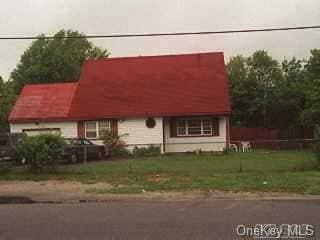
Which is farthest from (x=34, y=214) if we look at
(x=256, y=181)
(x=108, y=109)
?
(x=108, y=109)

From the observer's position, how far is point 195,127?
133ft

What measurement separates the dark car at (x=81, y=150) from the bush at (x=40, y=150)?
7.09 metres

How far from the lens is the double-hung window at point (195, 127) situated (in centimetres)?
4041

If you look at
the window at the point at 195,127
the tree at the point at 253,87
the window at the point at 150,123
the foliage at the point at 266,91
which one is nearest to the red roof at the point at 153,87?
the window at the point at 150,123

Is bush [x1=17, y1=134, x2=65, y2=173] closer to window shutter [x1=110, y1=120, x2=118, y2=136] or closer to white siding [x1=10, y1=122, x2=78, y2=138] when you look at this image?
window shutter [x1=110, y1=120, x2=118, y2=136]

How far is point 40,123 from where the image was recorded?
42.7 m

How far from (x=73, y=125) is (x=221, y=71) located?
34.8 feet

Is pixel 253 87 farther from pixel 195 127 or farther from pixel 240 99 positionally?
pixel 195 127

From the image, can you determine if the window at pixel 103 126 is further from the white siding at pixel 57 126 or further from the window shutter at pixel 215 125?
the window shutter at pixel 215 125

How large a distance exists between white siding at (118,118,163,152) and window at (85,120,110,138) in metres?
0.99

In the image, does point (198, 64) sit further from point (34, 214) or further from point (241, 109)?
point (34, 214)

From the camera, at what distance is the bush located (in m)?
24.2

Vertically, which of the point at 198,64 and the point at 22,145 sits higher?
the point at 198,64

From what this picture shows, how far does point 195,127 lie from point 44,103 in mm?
11198
